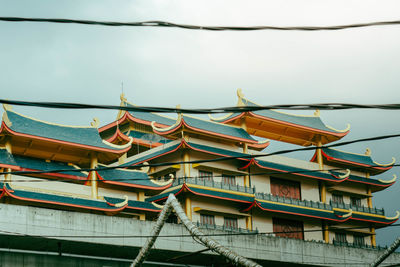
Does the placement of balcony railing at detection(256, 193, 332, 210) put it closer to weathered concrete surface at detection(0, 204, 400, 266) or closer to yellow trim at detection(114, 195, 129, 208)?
weathered concrete surface at detection(0, 204, 400, 266)

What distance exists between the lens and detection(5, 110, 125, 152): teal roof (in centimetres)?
3133

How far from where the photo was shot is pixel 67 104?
26.2ft

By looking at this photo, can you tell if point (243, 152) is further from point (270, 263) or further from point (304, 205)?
point (270, 263)

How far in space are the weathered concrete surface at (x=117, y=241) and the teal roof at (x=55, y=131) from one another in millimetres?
6158

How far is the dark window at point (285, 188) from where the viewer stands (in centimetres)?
4150

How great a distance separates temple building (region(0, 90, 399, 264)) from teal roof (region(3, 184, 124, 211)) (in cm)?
6

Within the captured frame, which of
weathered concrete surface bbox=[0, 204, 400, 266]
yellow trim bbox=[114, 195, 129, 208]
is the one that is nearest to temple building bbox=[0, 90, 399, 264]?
yellow trim bbox=[114, 195, 129, 208]

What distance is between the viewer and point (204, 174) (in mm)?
38031

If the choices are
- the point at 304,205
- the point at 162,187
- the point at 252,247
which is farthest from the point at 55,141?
the point at 304,205

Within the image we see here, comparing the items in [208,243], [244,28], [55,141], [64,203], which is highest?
[55,141]

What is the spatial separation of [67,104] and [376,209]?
41.4m

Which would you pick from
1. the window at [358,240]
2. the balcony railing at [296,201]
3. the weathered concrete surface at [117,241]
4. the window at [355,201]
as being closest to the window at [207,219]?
the balcony railing at [296,201]

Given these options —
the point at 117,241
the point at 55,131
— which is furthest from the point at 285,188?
the point at 55,131

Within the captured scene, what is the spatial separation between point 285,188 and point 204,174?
7.36m
